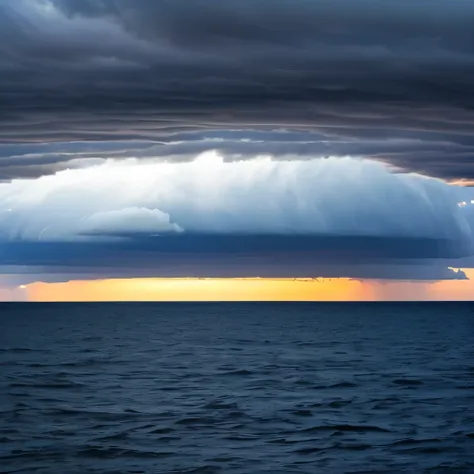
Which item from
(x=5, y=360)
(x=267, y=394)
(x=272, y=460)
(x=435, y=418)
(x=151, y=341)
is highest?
(x=151, y=341)

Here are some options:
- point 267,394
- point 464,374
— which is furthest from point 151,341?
point 267,394

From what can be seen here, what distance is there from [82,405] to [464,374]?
29.3 m

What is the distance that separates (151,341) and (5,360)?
40968mm

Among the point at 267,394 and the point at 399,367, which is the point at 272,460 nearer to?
the point at 267,394

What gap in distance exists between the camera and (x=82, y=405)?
4719 cm

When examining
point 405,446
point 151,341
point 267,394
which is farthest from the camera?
point 151,341

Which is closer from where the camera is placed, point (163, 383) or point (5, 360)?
point (163, 383)

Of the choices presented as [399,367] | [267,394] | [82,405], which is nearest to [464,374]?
[399,367]

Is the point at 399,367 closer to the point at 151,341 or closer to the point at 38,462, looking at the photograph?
the point at 38,462

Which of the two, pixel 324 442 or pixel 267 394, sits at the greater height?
pixel 267 394

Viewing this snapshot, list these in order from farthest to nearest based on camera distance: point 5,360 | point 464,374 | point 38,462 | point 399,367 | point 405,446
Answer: point 5,360
point 399,367
point 464,374
point 405,446
point 38,462

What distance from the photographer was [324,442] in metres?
36.2

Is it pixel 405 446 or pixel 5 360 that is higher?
pixel 5 360

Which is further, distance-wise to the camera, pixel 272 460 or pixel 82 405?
pixel 82 405
